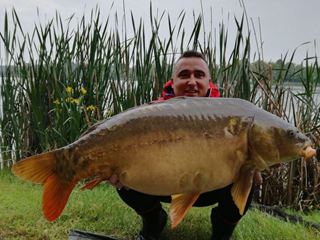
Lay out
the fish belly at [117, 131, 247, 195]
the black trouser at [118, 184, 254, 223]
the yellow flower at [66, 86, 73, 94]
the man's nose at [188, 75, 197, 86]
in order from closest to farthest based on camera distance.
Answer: the fish belly at [117, 131, 247, 195] < the black trouser at [118, 184, 254, 223] < the man's nose at [188, 75, 197, 86] < the yellow flower at [66, 86, 73, 94]

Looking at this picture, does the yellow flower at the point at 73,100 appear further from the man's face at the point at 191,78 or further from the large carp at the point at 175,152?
the large carp at the point at 175,152

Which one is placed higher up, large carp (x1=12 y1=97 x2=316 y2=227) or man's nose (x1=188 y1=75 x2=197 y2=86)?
man's nose (x1=188 y1=75 x2=197 y2=86)

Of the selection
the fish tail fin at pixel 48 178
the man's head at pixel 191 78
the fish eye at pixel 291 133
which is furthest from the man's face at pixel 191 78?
the fish tail fin at pixel 48 178

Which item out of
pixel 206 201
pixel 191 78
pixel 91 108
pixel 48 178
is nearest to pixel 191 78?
pixel 191 78

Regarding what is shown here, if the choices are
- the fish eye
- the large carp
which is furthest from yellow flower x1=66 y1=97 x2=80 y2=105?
the fish eye

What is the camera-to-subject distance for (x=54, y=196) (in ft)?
6.77

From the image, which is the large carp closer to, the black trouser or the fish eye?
the fish eye

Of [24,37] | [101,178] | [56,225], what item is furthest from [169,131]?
[24,37]

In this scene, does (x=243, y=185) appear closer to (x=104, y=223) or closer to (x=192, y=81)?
(x=192, y=81)

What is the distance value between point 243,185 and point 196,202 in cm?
92

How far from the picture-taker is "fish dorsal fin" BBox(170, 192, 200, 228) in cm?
208

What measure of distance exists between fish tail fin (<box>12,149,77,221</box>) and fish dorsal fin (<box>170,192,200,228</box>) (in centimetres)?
42

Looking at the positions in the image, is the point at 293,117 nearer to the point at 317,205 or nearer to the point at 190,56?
the point at 317,205

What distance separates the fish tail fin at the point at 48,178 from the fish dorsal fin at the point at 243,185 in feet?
2.17
